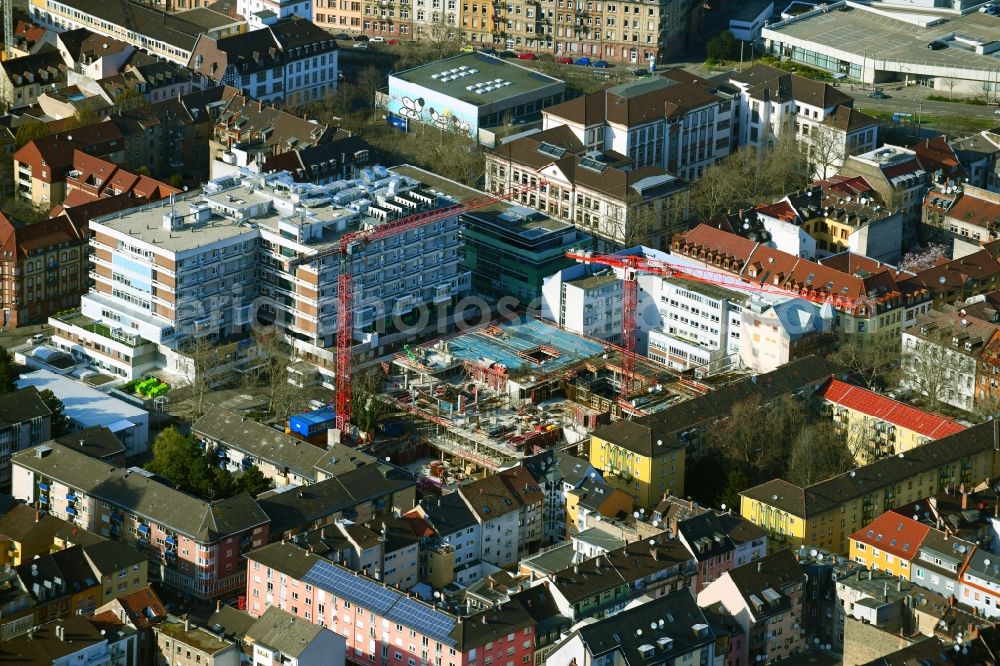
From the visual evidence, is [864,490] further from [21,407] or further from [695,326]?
[21,407]

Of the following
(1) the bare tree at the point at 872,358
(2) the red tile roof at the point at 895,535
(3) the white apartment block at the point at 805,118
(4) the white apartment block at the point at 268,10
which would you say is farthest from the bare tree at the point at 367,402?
(4) the white apartment block at the point at 268,10

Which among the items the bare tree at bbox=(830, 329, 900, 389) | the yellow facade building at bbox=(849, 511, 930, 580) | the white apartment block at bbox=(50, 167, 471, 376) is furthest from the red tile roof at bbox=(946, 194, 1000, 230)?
the yellow facade building at bbox=(849, 511, 930, 580)

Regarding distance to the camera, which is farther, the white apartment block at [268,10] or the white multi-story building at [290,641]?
the white apartment block at [268,10]

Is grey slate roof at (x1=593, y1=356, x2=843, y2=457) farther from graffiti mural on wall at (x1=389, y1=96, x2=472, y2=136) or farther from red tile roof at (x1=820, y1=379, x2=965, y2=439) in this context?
graffiti mural on wall at (x1=389, y1=96, x2=472, y2=136)

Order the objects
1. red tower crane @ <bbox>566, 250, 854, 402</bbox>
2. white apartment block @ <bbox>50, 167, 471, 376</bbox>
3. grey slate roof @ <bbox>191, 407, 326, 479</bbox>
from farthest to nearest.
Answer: red tower crane @ <bbox>566, 250, 854, 402</bbox>, white apartment block @ <bbox>50, 167, 471, 376</bbox>, grey slate roof @ <bbox>191, 407, 326, 479</bbox>

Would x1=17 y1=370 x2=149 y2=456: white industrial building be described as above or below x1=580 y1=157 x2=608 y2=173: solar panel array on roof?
below

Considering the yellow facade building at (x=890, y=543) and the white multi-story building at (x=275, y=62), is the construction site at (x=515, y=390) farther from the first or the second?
the white multi-story building at (x=275, y=62)

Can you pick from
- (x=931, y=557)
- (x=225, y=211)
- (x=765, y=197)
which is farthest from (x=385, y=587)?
(x=765, y=197)
